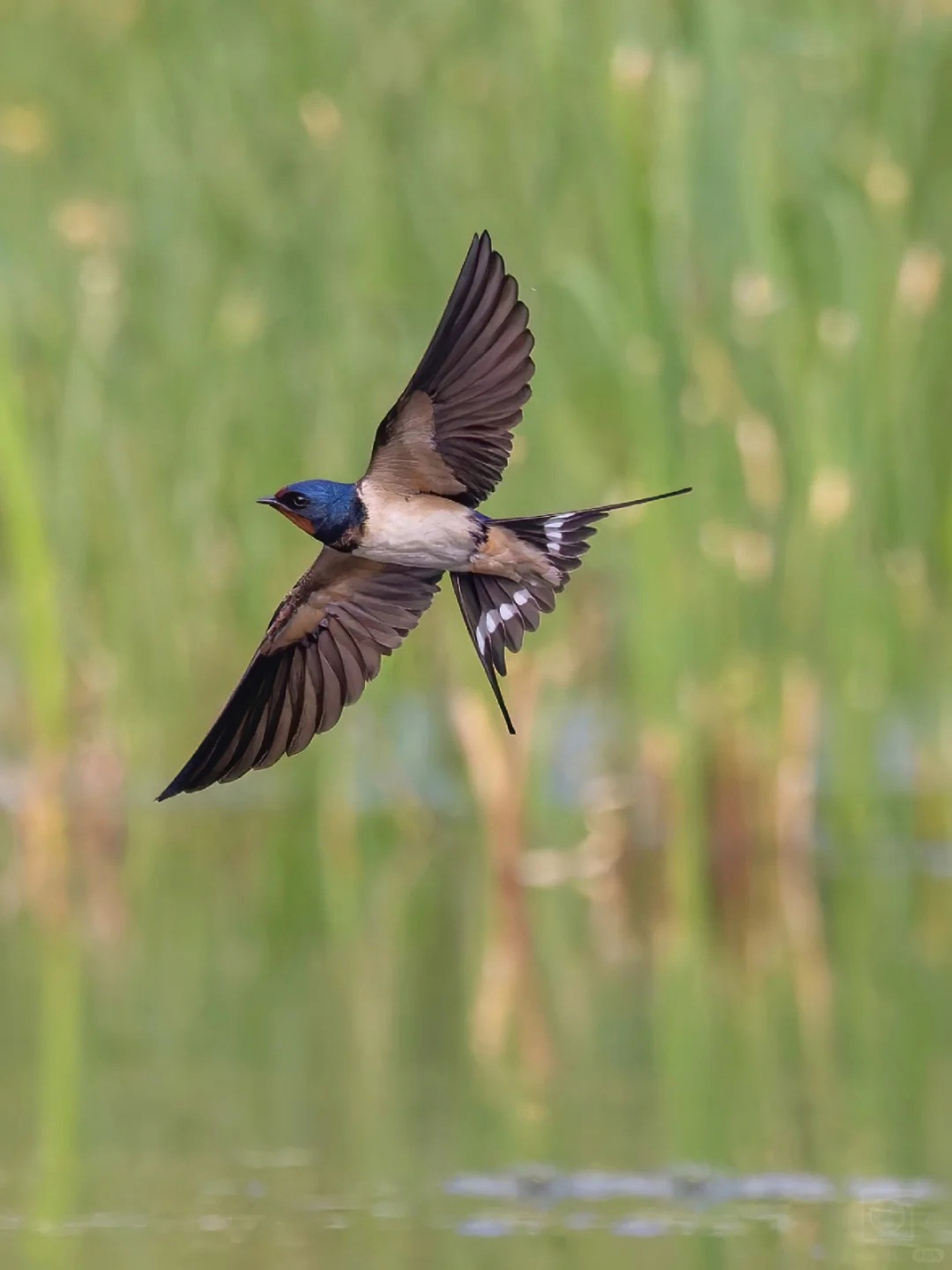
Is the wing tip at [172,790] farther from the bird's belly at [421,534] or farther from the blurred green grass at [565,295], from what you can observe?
the blurred green grass at [565,295]

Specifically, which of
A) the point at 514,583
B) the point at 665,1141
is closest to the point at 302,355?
the point at 665,1141

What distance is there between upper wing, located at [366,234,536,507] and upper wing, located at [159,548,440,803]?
0.87ft

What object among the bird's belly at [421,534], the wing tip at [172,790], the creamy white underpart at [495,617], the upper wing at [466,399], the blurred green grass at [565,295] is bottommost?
the wing tip at [172,790]

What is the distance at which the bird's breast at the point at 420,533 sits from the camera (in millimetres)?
2984

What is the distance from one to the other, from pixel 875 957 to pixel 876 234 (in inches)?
71.6

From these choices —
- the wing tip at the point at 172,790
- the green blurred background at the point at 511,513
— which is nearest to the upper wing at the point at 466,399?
the wing tip at the point at 172,790

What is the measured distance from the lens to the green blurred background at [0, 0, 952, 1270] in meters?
6.90

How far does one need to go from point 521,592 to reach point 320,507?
25 cm

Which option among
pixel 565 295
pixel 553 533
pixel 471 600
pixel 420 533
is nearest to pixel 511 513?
pixel 565 295

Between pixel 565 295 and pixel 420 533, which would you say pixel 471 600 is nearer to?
pixel 420 533

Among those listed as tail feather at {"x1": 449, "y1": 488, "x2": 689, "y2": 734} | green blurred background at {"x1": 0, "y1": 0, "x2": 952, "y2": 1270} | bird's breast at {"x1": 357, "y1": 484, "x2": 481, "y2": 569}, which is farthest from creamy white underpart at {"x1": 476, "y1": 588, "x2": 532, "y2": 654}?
green blurred background at {"x1": 0, "y1": 0, "x2": 952, "y2": 1270}

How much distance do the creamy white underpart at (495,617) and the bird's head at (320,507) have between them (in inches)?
7.6

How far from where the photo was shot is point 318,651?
3422 mm

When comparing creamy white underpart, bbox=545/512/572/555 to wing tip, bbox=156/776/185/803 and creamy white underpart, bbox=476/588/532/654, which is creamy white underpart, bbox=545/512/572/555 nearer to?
creamy white underpart, bbox=476/588/532/654
